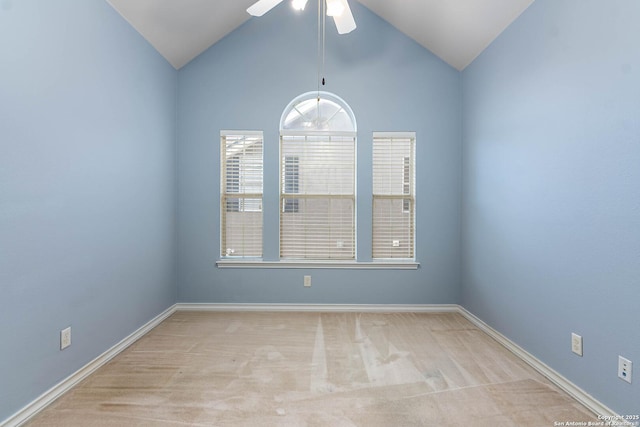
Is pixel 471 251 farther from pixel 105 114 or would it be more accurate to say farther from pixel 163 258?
pixel 105 114

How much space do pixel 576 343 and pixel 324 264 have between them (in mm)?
2154

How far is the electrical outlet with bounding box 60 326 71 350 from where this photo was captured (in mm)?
1771

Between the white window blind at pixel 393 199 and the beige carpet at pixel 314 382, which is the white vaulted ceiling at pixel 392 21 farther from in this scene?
the beige carpet at pixel 314 382

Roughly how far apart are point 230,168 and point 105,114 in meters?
1.30

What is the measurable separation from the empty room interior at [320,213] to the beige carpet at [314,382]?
0.02 meters

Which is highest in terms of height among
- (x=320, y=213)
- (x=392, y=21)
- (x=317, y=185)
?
(x=392, y=21)

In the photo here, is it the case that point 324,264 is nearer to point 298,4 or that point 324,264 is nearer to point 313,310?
point 313,310

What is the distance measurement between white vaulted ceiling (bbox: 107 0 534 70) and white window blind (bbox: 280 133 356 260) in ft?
4.34

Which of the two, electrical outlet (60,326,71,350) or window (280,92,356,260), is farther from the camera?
window (280,92,356,260)

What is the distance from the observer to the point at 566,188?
182cm

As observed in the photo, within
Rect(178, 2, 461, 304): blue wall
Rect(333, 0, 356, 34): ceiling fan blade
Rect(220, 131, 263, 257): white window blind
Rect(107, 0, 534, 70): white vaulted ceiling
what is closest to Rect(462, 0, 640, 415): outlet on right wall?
Rect(107, 0, 534, 70): white vaulted ceiling

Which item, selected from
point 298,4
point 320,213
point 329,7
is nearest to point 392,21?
point 329,7

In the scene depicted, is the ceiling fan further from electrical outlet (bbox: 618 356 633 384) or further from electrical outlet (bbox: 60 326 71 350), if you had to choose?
electrical outlet (bbox: 618 356 633 384)

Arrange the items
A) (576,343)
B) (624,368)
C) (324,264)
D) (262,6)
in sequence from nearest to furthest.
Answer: (624,368) → (576,343) → (262,6) → (324,264)
